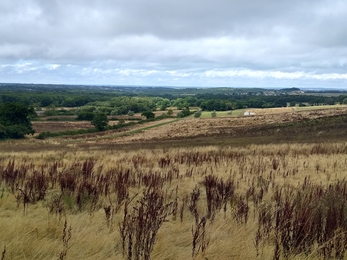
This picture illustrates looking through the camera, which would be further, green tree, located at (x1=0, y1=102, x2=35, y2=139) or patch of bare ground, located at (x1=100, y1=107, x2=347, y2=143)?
green tree, located at (x1=0, y1=102, x2=35, y2=139)

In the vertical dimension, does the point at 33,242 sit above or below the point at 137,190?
above

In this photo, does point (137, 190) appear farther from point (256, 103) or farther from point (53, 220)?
point (256, 103)

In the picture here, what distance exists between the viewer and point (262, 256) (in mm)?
3832

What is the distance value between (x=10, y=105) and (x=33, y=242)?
228 ft

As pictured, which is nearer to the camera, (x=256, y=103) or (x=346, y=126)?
(x=346, y=126)

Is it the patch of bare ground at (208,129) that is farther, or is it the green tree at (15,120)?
the green tree at (15,120)

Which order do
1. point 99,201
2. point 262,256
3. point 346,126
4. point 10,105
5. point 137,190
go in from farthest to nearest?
point 10,105, point 346,126, point 137,190, point 99,201, point 262,256

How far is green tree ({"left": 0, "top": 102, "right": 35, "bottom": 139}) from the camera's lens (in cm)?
6059

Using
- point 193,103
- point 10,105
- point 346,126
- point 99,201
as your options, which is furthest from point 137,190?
point 193,103

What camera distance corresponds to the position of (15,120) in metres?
65.4

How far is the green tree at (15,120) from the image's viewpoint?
60.6 meters

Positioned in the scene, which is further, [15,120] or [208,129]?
[15,120]

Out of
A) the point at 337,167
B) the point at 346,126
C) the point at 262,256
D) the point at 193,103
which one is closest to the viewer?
the point at 262,256

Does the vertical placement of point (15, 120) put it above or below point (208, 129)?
below
